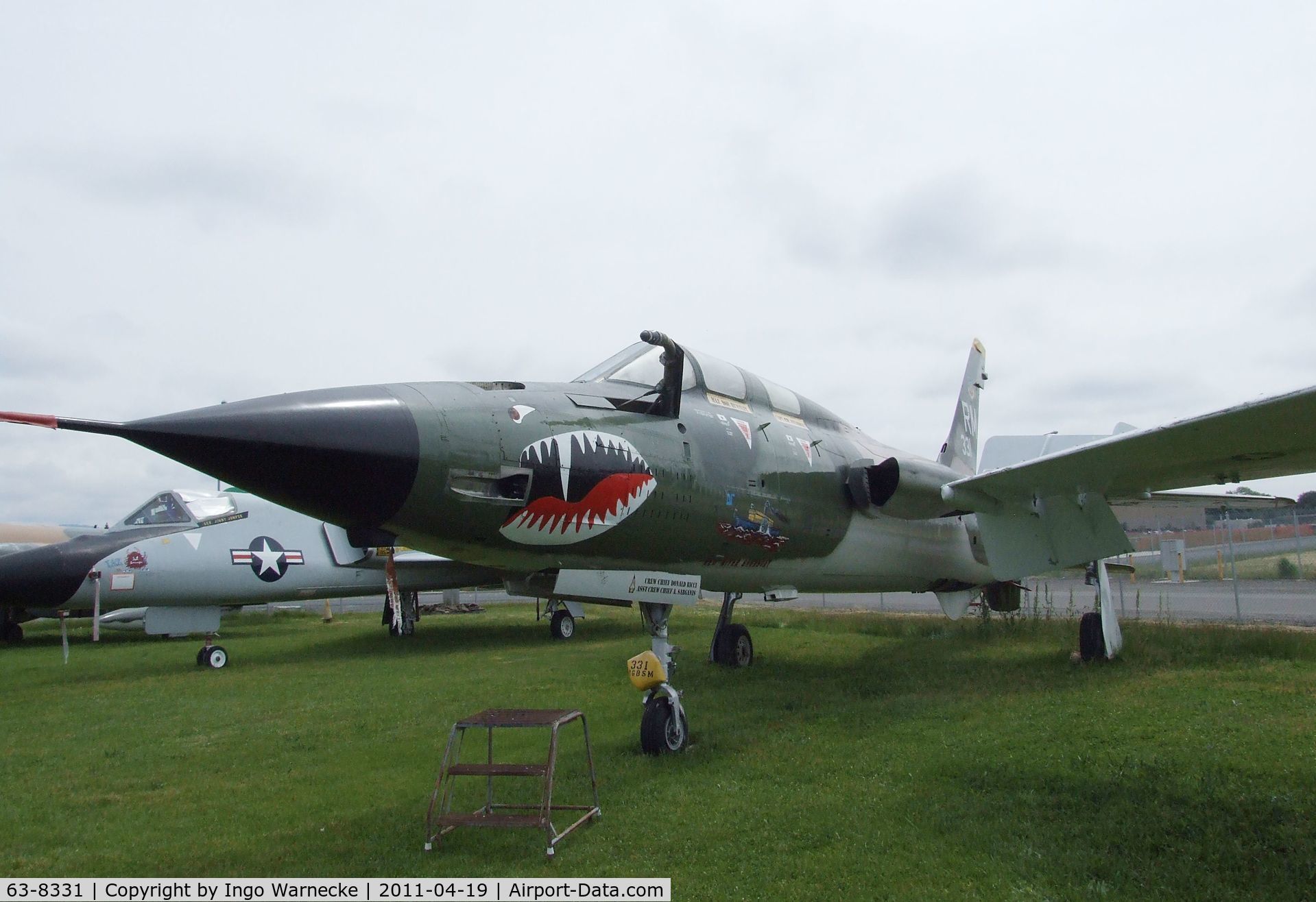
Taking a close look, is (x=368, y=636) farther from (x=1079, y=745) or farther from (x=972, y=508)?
(x=1079, y=745)

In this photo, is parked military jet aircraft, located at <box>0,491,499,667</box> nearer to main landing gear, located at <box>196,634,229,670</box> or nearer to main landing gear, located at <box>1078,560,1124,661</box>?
main landing gear, located at <box>196,634,229,670</box>

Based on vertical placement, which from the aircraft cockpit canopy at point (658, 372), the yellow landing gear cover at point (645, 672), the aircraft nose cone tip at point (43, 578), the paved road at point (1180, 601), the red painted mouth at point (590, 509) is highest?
the aircraft cockpit canopy at point (658, 372)

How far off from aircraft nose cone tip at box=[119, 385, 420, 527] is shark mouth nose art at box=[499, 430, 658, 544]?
2.65 feet

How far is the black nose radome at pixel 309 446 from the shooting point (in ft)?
12.6

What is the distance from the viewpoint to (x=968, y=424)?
44.0 feet

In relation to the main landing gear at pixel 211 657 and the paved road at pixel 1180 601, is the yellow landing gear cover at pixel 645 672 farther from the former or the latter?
the main landing gear at pixel 211 657

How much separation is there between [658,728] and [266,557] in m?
11.2

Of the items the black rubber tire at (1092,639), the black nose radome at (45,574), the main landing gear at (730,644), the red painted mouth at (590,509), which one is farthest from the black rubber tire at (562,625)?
the red painted mouth at (590,509)

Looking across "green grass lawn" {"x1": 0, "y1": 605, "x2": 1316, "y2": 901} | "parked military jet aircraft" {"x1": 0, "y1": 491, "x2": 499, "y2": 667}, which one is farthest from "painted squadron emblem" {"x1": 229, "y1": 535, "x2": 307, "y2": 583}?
"green grass lawn" {"x1": 0, "y1": 605, "x2": 1316, "y2": 901}

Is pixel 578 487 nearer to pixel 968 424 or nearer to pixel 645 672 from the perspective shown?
pixel 645 672

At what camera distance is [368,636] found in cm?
1755

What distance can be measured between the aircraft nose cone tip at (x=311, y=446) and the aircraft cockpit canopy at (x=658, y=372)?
218cm

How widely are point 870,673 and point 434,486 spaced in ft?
22.5

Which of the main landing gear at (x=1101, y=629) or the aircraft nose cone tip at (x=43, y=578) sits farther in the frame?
the aircraft nose cone tip at (x=43, y=578)
